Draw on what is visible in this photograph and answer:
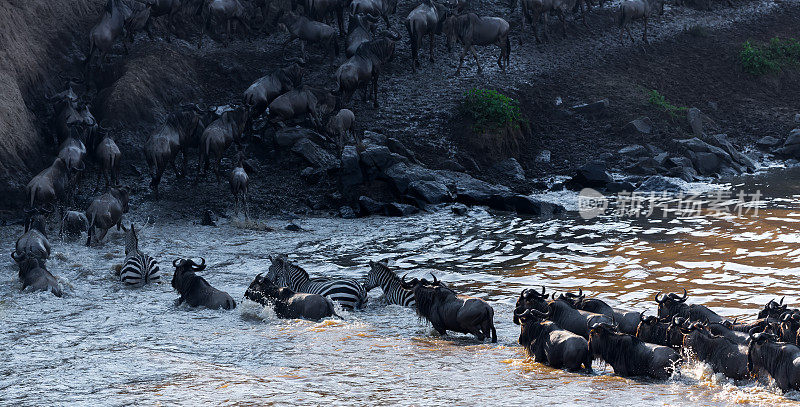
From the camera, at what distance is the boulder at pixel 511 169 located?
19.7 m

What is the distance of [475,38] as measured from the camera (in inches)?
918

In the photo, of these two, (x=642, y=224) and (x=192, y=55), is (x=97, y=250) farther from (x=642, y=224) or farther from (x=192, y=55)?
(x=642, y=224)

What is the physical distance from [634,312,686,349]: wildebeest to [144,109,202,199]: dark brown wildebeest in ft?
38.2

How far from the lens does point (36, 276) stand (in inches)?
466

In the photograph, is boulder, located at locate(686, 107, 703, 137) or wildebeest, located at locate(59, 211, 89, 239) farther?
boulder, located at locate(686, 107, 703, 137)

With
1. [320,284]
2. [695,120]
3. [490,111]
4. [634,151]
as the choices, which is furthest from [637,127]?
[320,284]

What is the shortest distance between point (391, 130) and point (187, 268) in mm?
9608

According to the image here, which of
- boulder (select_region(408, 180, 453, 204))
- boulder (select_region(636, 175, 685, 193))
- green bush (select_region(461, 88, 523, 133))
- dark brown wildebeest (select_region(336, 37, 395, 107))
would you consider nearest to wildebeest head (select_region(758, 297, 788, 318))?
boulder (select_region(408, 180, 453, 204))

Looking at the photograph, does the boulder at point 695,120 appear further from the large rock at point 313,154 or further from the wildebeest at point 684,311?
the wildebeest at point 684,311

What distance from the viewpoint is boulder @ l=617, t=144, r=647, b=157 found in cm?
2102

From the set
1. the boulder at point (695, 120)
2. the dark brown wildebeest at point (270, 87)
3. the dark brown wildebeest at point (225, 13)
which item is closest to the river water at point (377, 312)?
the dark brown wildebeest at point (270, 87)

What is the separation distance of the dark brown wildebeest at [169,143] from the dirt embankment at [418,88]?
0.51 m

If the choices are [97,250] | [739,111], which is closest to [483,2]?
[739,111]
